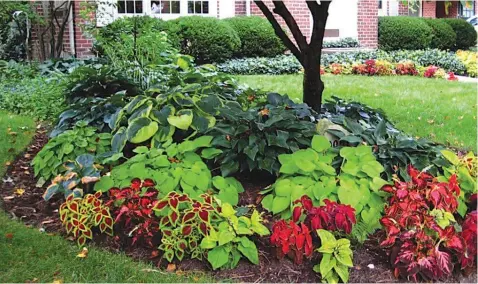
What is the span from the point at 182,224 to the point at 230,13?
413 inches

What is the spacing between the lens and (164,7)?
12242 millimetres

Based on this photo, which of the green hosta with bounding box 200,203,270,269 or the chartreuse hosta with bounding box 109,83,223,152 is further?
the chartreuse hosta with bounding box 109,83,223,152

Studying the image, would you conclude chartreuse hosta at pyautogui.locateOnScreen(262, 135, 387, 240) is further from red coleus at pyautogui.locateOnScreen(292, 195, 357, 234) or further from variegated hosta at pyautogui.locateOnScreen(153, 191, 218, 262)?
variegated hosta at pyautogui.locateOnScreen(153, 191, 218, 262)

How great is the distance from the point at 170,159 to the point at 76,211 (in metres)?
Result: 0.63

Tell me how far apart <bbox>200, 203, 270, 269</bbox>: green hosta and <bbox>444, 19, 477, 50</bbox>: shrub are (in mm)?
14526

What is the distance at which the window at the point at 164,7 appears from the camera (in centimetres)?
1216

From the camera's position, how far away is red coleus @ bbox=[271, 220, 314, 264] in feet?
8.60

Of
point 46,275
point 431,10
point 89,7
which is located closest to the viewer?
point 46,275

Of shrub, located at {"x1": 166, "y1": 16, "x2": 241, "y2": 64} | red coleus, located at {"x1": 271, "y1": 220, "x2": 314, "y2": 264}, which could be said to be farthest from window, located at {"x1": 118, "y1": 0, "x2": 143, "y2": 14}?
red coleus, located at {"x1": 271, "y1": 220, "x2": 314, "y2": 264}

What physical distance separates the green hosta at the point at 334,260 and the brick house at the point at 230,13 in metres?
8.77

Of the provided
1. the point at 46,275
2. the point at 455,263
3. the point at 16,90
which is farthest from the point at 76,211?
the point at 16,90

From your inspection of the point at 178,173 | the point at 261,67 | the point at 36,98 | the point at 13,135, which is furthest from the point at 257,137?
the point at 261,67

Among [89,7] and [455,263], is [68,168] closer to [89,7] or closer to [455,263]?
[455,263]

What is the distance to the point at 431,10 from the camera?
20.8 metres
